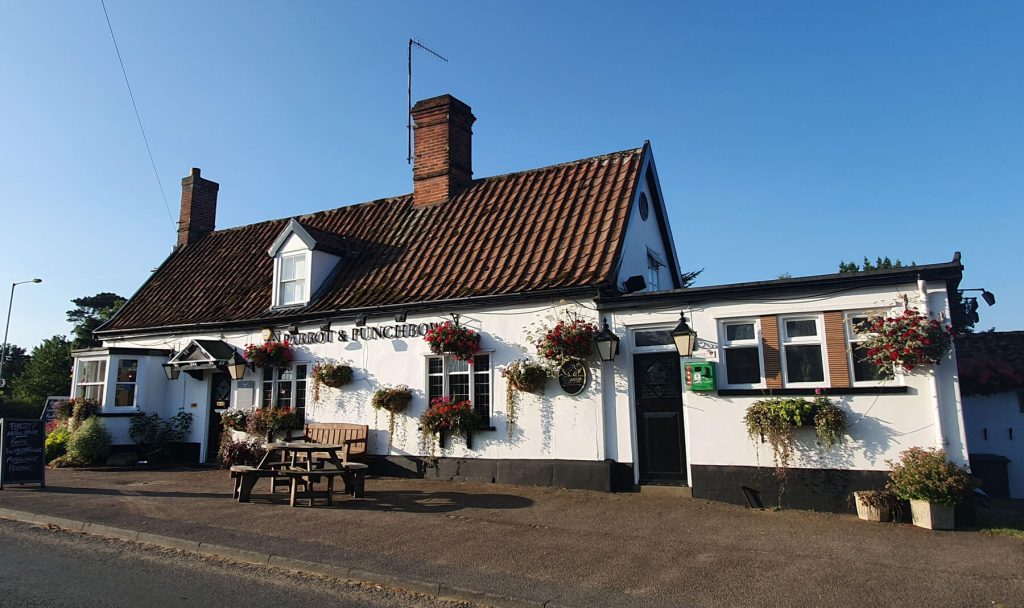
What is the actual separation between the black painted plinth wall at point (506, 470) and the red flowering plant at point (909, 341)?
458cm

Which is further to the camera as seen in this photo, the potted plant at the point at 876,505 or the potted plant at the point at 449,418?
the potted plant at the point at 449,418

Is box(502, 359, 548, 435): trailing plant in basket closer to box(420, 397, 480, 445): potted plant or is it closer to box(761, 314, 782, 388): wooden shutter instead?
box(420, 397, 480, 445): potted plant

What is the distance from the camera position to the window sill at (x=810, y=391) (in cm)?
938

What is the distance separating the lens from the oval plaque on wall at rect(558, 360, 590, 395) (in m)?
11.5

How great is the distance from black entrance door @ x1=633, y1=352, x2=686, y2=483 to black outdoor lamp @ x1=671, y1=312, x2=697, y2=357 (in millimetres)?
514

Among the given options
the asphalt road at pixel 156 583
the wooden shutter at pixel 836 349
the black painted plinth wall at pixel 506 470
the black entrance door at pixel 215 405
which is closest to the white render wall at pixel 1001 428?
the wooden shutter at pixel 836 349

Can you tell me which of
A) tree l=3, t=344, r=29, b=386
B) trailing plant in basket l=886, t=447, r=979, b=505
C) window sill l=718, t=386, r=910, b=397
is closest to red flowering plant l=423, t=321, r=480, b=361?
window sill l=718, t=386, r=910, b=397

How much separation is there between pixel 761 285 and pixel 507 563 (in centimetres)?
612

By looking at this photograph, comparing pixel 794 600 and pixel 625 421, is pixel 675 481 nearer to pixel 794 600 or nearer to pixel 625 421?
pixel 625 421

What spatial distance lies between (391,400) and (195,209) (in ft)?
44.8

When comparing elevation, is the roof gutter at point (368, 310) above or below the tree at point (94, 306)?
below

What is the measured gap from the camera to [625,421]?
11180mm

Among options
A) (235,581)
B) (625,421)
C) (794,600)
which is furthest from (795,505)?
(235,581)

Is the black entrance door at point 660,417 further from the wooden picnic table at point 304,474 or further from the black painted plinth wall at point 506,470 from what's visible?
the wooden picnic table at point 304,474
